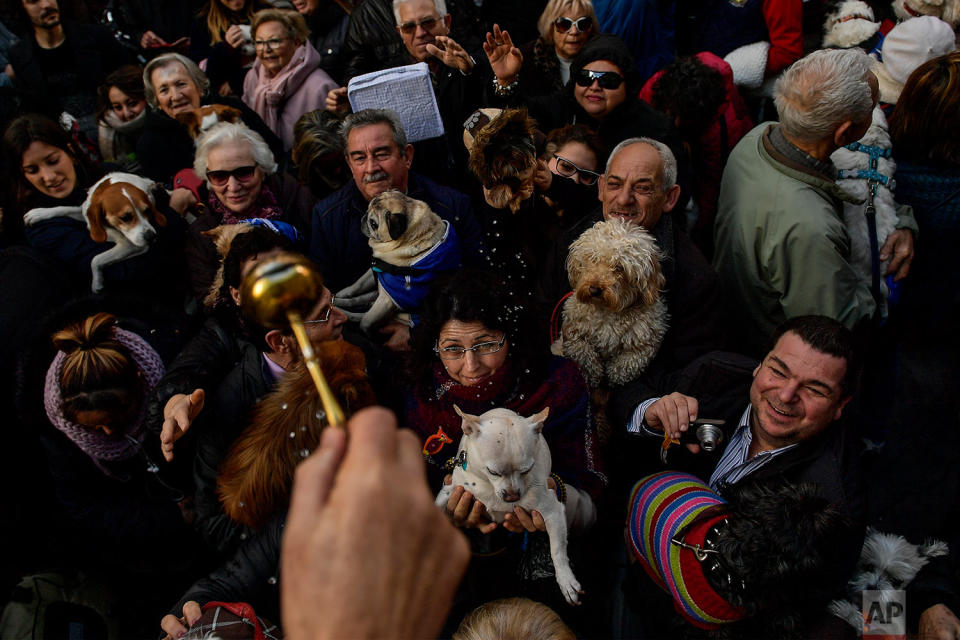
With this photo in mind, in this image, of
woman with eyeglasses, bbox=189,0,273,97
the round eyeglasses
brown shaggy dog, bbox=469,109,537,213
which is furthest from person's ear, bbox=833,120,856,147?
woman with eyeglasses, bbox=189,0,273,97

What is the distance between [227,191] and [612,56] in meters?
2.61

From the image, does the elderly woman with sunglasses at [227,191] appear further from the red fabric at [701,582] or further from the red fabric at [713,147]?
the red fabric at [701,582]

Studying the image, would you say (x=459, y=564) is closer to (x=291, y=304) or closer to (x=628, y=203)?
(x=291, y=304)

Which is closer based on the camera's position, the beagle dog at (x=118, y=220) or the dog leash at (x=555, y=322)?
the dog leash at (x=555, y=322)

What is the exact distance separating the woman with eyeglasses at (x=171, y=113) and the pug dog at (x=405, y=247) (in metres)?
1.80

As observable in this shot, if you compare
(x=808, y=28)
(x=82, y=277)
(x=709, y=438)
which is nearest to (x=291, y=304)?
(x=709, y=438)

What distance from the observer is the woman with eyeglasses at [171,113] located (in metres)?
4.36

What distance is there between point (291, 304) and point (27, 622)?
2933 mm

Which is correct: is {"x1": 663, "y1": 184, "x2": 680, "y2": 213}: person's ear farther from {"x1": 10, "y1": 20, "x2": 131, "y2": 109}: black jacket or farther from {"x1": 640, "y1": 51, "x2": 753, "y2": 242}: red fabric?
{"x1": 10, "y1": 20, "x2": 131, "y2": 109}: black jacket

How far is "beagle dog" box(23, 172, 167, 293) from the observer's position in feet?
11.5

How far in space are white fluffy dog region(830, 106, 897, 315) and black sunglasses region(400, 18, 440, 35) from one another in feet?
9.13

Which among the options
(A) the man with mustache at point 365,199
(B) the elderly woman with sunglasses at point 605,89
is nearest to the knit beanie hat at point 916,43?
(B) the elderly woman with sunglasses at point 605,89

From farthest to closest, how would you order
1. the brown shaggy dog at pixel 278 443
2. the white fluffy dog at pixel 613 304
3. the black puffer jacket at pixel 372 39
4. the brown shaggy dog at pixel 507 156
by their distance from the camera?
the black puffer jacket at pixel 372 39
the brown shaggy dog at pixel 507 156
the white fluffy dog at pixel 613 304
the brown shaggy dog at pixel 278 443

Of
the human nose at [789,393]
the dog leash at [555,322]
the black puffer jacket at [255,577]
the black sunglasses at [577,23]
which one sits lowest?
the black puffer jacket at [255,577]
